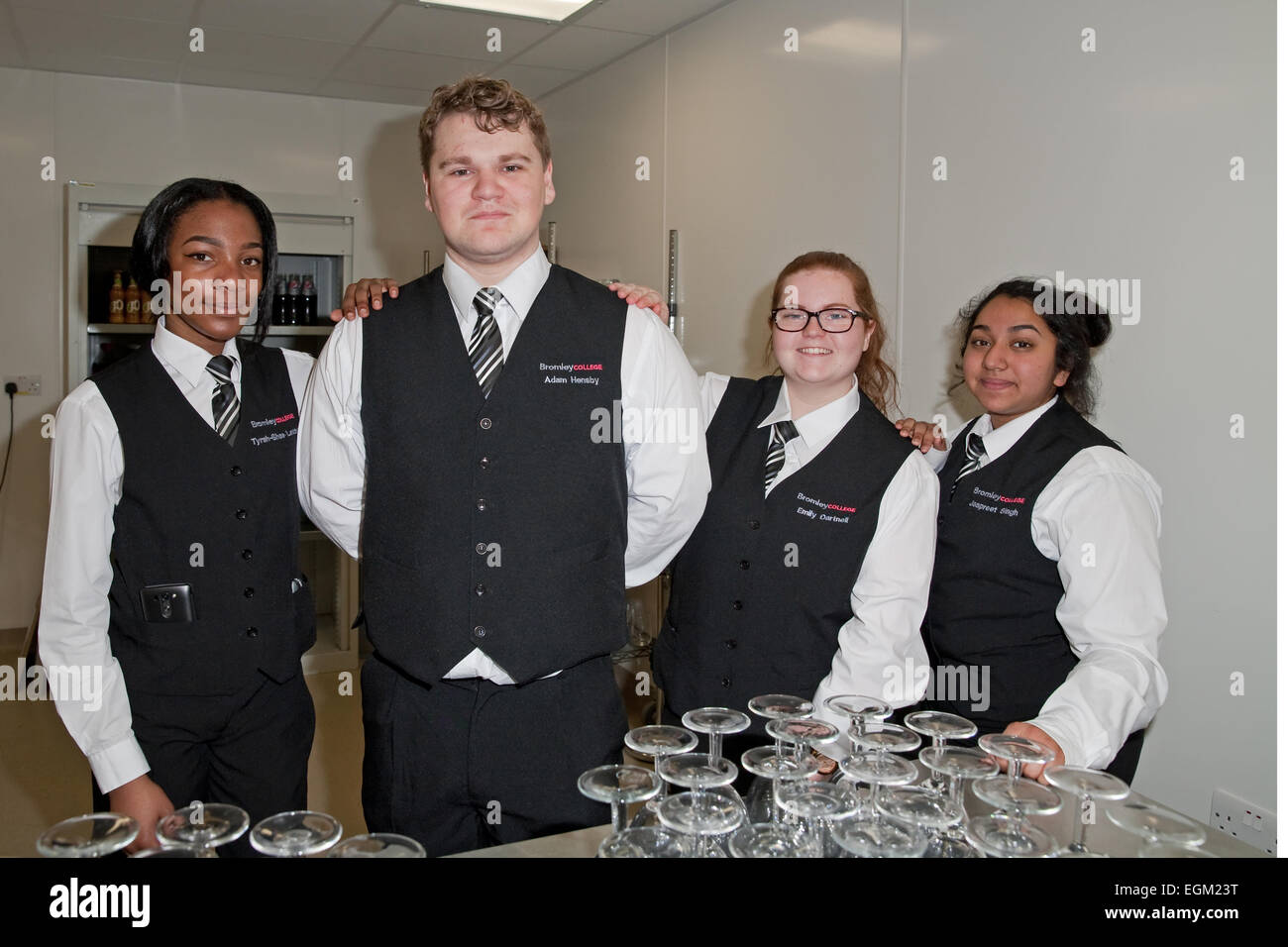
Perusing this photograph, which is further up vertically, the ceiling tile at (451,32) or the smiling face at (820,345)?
the ceiling tile at (451,32)

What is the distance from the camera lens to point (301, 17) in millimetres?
4133

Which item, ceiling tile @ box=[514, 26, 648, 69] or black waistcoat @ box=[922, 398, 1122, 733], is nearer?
black waistcoat @ box=[922, 398, 1122, 733]

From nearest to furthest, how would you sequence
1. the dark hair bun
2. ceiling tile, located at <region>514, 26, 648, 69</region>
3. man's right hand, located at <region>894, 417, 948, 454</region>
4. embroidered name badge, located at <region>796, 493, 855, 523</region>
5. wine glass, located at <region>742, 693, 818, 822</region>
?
wine glass, located at <region>742, 693, 818, 822</region> < embroidered name badge, located at <region>796, 493, 855, 523</region> < man's right hand, located at <region>894, 417, 948, 454</region> < the dark hair bun < ceiling tile, located at <region>514, 26, 648, 69</region>

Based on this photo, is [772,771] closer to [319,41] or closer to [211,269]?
[211,269]

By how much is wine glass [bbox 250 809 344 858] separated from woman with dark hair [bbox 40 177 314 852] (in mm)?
778

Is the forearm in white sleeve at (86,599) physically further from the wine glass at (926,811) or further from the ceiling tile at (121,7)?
the ceiling tile at (121,7)

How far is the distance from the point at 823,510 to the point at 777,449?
0.16 meters

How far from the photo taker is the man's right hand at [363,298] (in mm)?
1724

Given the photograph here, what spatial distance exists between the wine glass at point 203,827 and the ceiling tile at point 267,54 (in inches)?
165

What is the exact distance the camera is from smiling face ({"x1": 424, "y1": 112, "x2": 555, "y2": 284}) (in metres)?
1.59

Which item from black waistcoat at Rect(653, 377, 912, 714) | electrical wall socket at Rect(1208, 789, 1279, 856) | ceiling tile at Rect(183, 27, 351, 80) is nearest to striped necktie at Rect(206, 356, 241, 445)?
black waistcoat at Rect(653, 377, 912, 714)

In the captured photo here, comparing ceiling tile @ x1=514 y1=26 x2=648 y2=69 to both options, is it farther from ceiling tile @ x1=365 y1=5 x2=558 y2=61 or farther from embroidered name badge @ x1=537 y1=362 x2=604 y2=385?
embroidered name badge @ x1=537 y1=362 x2=604 y2=385

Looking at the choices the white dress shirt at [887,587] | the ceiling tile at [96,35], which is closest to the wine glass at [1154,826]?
the white dress shirt at [887,587]
